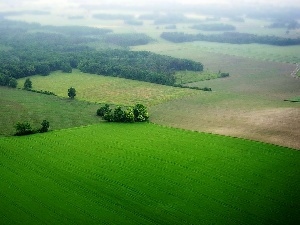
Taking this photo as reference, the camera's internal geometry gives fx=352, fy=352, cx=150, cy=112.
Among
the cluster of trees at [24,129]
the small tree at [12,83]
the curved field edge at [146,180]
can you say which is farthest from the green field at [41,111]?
the curved field edge at [146,180]

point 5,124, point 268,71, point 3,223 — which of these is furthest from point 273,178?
point 268,71

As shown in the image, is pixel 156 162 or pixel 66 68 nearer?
pixel 156 162

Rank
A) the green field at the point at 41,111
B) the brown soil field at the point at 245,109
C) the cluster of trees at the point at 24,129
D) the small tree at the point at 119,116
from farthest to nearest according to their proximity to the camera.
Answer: the green field at the point at 41,111
the small tree at the point at 119,116
the brown soil field at the point at 245,109
the cluster of trees at the point at 24,129

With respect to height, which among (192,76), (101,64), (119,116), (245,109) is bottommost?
(119,116)

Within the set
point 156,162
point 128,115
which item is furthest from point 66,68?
point 156,162

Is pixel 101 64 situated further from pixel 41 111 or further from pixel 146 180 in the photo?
pixel 146 180

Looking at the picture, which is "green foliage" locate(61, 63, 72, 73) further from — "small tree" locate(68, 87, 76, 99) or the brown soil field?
the brown soil field

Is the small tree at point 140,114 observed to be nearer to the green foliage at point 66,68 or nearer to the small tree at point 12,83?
the small tree at point 12,83
